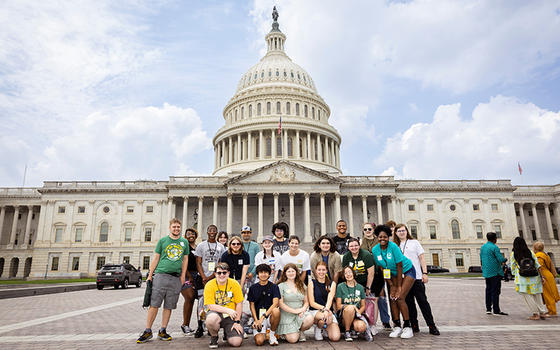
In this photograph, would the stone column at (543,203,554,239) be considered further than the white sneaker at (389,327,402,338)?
Yes

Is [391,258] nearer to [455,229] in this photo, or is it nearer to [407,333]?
[407,333]

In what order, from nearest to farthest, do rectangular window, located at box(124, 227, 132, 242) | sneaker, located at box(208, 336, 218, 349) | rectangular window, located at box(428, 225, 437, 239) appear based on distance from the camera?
sneaker, located at box(208, 336, 218, 349), rectangular window, located at box(124, 227, 132, 242), rectangular window, located at box(428, 225, 437, 239)

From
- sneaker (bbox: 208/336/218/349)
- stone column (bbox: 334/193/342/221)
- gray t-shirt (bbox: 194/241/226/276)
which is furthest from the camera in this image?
stone column (bbox: 334/193/342/221)

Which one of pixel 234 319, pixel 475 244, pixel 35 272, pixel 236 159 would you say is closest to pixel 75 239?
pixel 35 272

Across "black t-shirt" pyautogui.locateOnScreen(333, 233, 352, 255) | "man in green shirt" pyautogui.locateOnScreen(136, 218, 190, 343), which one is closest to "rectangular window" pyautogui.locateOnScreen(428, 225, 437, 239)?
"black t-shirt" pyautogui.locateOnScreen(333, 233, 352, 255)

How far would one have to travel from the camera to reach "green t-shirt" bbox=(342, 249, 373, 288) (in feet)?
30.7

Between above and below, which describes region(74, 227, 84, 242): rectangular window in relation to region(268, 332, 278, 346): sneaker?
above

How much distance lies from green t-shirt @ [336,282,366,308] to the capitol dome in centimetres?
5400

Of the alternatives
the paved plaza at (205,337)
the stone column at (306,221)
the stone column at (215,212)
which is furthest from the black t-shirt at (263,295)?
the stone column at (215,212)

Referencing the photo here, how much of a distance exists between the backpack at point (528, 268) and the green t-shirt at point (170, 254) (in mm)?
10260

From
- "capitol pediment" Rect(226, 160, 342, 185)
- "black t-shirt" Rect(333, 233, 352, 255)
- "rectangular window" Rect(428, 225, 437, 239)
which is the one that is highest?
"capitol pediment" Rect(226, 160, 342, 185)

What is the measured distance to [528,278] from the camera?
37.1 ft

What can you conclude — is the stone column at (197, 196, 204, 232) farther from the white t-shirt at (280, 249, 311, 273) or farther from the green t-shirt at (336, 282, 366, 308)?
the green t-shirt at (336, 282, 366, 308)

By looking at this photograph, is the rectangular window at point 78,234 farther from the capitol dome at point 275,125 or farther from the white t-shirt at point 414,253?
the white t-shirt at point 414,253
